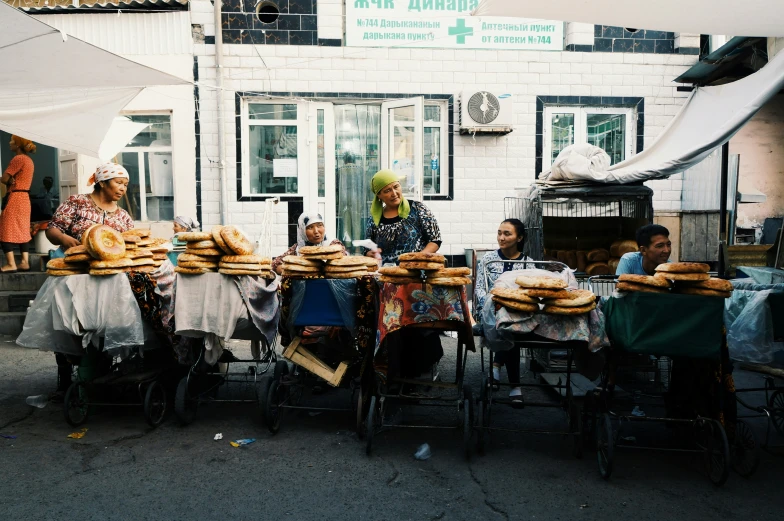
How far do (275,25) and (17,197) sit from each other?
465cm

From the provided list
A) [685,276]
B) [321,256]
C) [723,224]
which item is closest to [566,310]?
[685,276]

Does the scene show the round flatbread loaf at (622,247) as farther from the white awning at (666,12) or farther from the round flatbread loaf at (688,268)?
the round flatbread loaf at (688,268)

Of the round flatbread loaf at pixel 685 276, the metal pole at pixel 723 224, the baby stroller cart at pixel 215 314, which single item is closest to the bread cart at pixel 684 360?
the round flatbread loaf at pixel 685 276

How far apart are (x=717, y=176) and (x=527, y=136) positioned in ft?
9.79

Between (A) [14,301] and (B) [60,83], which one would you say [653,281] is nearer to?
(B) [60,83]

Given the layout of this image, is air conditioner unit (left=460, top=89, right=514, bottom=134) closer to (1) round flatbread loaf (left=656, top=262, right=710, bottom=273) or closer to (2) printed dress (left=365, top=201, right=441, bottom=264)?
(2) printed dress (left=365, top=201, right=441, bottom=264)

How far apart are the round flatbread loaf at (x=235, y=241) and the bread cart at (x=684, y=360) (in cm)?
270

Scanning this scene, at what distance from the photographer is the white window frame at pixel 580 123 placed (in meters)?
11.0

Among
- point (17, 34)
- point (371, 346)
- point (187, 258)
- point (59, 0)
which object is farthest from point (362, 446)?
point (59, 0)

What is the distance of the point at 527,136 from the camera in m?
11.0

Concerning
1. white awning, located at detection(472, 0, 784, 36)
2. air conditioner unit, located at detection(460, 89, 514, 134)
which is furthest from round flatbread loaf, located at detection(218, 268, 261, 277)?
air conditioner unit, located at detection(460, 89, 514, 134)

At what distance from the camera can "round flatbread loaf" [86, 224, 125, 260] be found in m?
4.91

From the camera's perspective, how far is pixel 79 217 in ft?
18.8

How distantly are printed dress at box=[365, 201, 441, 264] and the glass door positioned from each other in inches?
182
